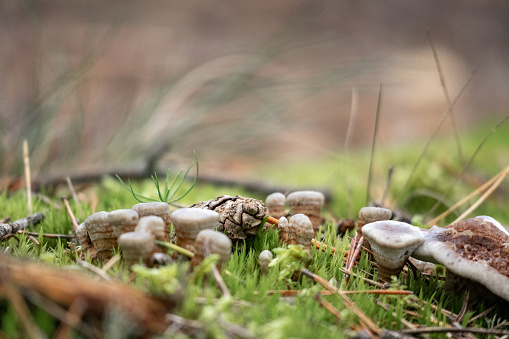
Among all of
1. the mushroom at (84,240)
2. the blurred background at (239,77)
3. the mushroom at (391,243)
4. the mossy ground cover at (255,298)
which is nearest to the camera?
Result: the mossy ground cover at (255,298)

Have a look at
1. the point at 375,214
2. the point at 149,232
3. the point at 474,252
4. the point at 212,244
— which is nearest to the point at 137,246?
the point at 149,232

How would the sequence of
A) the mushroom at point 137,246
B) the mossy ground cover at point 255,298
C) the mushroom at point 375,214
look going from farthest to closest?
1. the mushroom at point 375,214
2. the mushroom at point 137,246
3. the mossy ground cover at point 255,298

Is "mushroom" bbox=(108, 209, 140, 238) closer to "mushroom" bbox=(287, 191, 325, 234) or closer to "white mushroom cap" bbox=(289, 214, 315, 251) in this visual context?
"white mushroom cap" bbox=(289, 214, 315, 251)

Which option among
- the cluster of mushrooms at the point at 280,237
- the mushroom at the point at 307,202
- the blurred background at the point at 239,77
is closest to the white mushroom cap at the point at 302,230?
the cluster of mushrooms at the point at 280,237

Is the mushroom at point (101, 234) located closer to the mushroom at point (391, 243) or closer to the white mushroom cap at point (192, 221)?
the white mushroom cap at point (192, 221)

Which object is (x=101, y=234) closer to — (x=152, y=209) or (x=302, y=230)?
(x=152, y=209)

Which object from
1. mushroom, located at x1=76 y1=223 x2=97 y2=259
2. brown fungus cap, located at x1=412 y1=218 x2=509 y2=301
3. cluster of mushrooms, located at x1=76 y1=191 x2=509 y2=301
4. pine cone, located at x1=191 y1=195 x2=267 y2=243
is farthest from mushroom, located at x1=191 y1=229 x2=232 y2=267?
brown fungus cap, located at x1=412 y1=218 x2=509 y2=301
